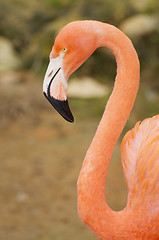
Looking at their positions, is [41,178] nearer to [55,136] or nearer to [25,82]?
[55,136]

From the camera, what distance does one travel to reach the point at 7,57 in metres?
9.03

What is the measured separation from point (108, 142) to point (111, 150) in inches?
2.2

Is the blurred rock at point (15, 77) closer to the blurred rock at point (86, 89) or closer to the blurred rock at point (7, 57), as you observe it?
the blurred rock at point (7, 57)

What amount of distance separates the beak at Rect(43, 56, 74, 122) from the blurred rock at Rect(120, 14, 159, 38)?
6.67 m

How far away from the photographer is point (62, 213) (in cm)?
381

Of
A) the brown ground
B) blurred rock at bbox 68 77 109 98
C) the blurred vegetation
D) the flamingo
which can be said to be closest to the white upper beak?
the flamingo

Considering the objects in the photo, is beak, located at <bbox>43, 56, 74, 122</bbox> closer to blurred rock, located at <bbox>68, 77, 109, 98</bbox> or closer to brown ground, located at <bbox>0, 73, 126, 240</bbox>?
brown ground, located at <bbox>0, 73, 126, 240</bbox>

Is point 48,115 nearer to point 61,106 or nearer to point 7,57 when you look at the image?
point 7,57

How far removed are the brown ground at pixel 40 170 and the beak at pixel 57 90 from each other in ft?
6.49

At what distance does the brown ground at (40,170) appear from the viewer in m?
3.62

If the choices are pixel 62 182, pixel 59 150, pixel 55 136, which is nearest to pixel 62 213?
pixel 62 182

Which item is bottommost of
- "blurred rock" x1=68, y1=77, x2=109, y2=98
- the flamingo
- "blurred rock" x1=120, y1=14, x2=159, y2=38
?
the flamingo

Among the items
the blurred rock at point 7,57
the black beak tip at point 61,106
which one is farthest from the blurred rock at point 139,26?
the black beak tip at point 61,106

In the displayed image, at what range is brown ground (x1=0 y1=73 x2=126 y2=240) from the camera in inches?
143
